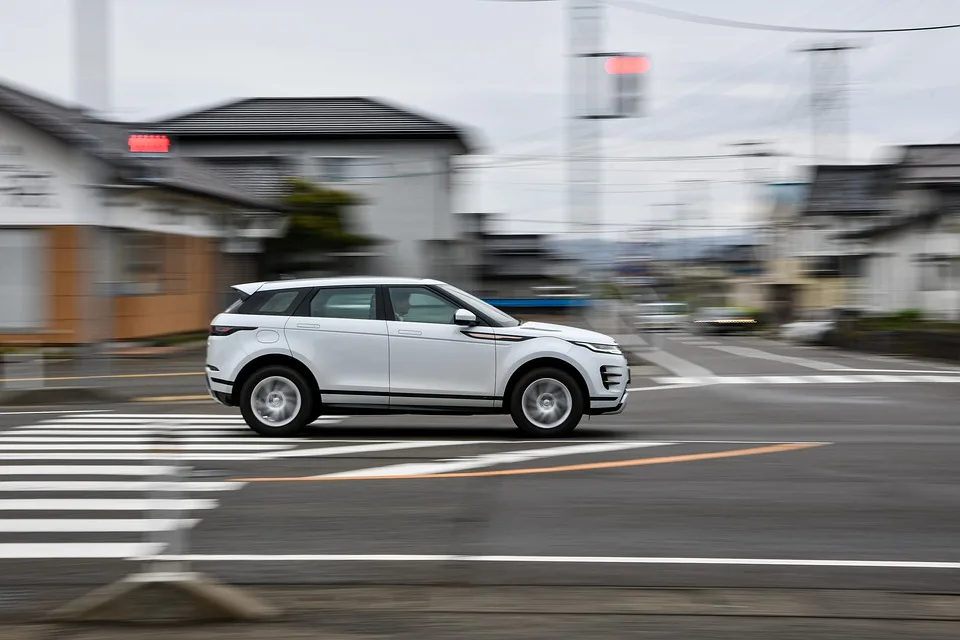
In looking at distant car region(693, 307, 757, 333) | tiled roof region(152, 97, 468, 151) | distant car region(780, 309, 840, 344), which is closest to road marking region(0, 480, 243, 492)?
distant car region(780, 309, 840, 344)

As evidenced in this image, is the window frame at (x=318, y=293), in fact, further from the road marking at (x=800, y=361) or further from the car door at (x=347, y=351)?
the road marking at (x=800, y=361)

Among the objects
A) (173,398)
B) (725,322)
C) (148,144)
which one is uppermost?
(148,144)

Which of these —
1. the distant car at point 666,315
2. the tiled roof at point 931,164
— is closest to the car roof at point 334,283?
the tiled roof at point 931,164

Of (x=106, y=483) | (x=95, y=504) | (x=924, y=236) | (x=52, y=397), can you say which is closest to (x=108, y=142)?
(x=52, y=397)

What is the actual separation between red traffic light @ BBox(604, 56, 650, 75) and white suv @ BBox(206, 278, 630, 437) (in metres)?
12.6

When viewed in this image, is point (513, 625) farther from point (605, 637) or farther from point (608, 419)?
point (608, 419)

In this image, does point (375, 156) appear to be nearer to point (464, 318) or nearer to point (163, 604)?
point (464, 318)

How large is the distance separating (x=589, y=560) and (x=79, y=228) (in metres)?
22.9

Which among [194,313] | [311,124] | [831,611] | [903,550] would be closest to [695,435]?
[903,550]

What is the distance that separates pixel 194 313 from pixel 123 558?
1114 inches

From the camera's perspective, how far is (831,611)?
5.59 meters

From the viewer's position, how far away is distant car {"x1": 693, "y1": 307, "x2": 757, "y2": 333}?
6322 cm

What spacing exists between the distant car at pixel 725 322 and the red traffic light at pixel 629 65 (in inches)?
1604

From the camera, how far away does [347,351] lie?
1215 cm
